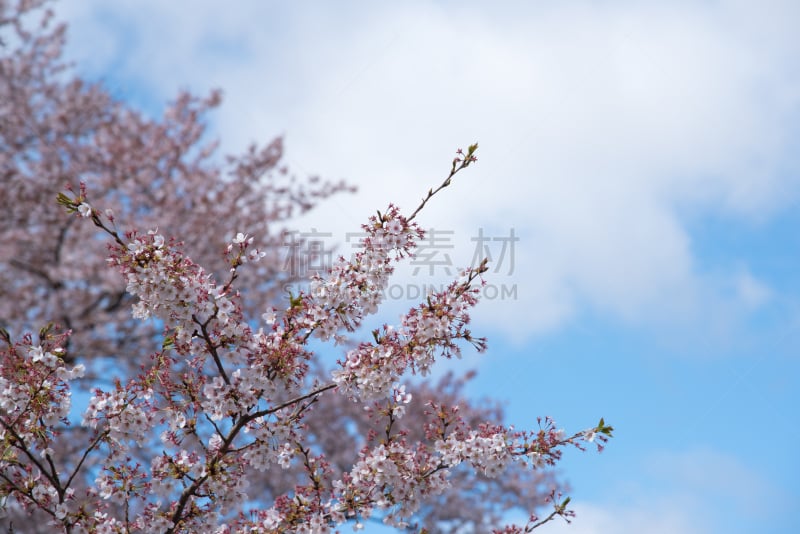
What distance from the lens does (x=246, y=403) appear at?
3.73 m

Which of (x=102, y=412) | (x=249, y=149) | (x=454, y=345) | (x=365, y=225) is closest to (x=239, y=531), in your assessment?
(x=102, y=412)

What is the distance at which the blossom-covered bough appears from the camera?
3.65 metres

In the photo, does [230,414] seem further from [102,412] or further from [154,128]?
[154,128]

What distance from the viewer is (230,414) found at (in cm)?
377

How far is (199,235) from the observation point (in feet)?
36.8

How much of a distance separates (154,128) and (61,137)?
175 centimetres

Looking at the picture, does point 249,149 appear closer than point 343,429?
Yes

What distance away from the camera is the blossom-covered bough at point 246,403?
365cm

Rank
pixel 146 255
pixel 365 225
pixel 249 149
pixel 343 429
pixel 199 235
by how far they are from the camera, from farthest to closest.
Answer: pixel 343 429, pixel 249 149, pixel 199 235, pixel 365 225, pixel 146 255

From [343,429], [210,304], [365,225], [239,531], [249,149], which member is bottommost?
[239,531]

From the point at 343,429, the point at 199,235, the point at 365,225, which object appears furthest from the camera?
the point at 343,429

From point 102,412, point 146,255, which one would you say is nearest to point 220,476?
point 102,412

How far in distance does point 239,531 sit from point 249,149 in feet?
32.5

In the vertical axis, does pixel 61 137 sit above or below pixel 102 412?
above
